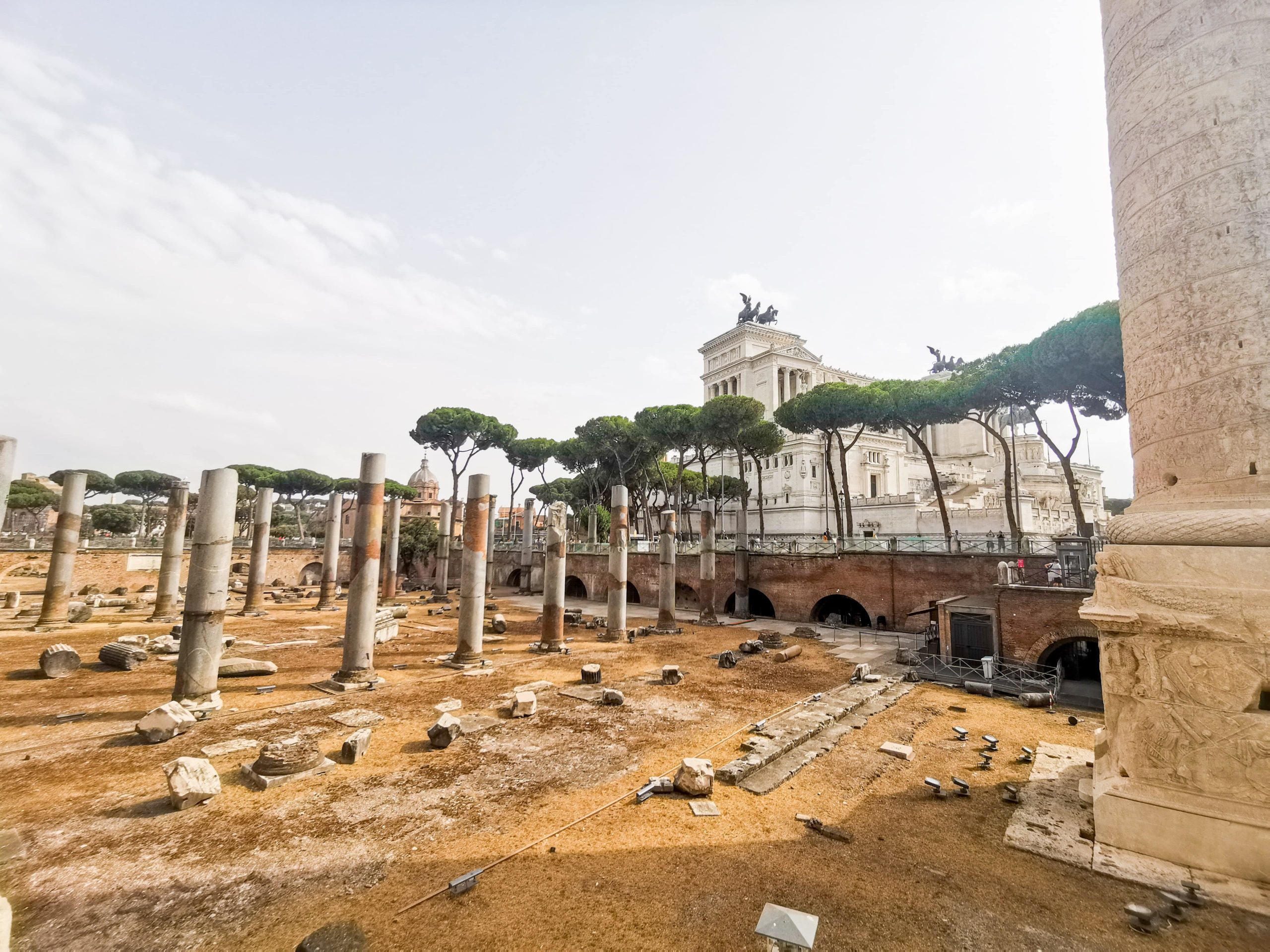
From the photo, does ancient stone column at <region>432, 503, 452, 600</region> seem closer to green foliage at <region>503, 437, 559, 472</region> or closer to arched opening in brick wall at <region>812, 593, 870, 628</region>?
green foliage at <region>503, 437, 559, 472</region>

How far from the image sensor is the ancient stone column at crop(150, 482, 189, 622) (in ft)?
71.7

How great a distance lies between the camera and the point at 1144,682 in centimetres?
569

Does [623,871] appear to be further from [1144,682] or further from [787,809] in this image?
[1144,682]

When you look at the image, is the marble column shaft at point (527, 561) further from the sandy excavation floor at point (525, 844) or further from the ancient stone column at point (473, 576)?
the sandy excavation floor at point (525, 844)

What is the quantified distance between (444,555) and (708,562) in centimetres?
2021

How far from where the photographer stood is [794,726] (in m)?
10.5

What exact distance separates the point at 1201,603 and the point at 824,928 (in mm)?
4817

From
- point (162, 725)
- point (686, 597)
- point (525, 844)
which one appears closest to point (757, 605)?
point (686, 597)

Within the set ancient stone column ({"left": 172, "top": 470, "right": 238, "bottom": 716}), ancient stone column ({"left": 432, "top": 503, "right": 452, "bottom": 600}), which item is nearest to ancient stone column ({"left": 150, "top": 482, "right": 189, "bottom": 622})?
ancient stone column ({"left": 172, "top": 470, "right": 238, "bottom": 716})

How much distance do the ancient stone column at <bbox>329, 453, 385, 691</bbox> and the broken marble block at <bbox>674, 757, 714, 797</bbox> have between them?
28.2 feet

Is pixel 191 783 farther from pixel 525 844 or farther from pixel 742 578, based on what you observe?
pixel 742 578

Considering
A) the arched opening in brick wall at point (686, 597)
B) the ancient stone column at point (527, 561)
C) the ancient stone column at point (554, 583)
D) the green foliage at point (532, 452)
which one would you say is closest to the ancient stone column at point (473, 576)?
the ancient stone column at point (554, 583)

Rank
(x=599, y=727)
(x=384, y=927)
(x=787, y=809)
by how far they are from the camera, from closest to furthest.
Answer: (x=384, y=927) < (x=787, y=809) < (x=599, y=727)

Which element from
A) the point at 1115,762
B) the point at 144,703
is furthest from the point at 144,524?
the point at 1115,762
